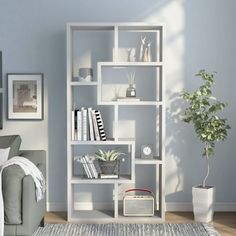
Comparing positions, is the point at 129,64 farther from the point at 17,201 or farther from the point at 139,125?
the point at 17,201

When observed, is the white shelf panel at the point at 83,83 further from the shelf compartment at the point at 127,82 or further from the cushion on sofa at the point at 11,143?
the cushion on sofa at the point at 11,143

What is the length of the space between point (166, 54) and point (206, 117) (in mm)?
832

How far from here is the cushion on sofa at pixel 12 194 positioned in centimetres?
429

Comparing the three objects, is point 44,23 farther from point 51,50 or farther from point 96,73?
point 96,73

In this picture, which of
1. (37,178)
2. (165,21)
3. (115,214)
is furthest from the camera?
(165,21)

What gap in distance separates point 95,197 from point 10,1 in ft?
7.21

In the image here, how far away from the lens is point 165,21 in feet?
18.4

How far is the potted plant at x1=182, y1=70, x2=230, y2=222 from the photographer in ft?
17.1

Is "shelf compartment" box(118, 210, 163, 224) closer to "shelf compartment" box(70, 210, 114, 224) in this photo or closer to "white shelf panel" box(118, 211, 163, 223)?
"white shelf panel" box(118, 211, 163, 223)

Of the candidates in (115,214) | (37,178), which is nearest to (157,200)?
(115,214)

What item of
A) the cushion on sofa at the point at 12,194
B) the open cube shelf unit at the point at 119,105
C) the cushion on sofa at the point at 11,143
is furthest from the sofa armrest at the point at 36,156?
the cushion on sofa at the point at 12,194

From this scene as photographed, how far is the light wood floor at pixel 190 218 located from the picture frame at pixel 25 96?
101cm

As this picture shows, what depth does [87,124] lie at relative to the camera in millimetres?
5277

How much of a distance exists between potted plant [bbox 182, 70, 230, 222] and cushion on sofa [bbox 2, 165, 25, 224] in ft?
5.87
